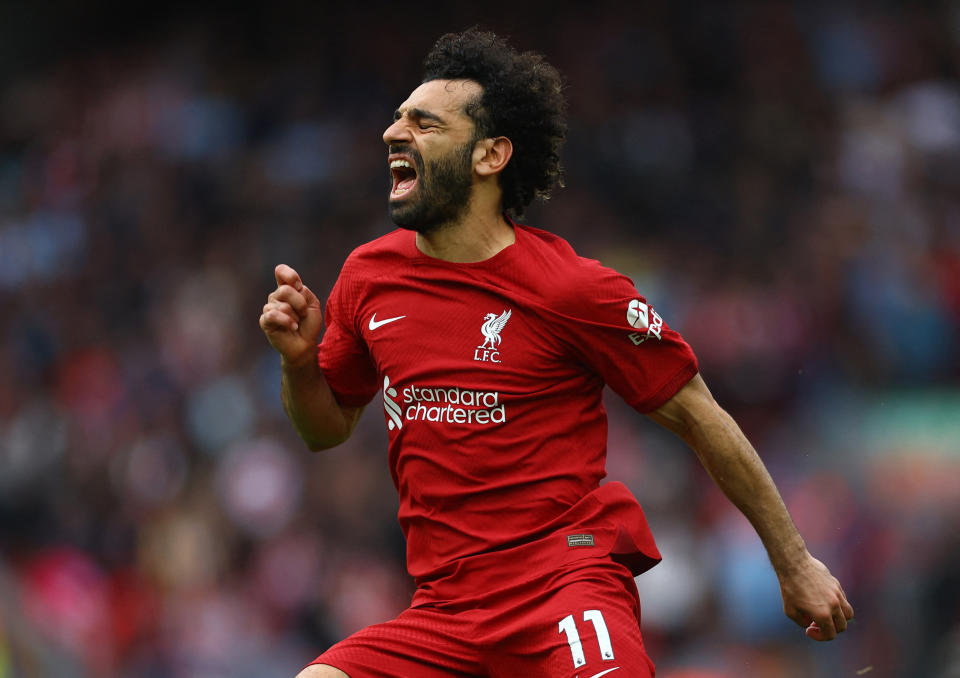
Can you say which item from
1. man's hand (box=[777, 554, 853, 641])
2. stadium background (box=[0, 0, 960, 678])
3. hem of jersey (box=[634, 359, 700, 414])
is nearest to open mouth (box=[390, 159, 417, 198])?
hem of jersey (box=[634, 359, 700, 414])

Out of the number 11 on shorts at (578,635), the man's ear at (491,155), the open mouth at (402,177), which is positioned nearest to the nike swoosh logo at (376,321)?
the open mouth at (402,177)

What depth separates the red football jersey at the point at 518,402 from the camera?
357cm

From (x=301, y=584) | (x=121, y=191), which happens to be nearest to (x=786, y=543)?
(x=301, y=584)

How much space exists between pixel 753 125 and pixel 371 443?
3971mm

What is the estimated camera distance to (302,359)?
3.93 metres

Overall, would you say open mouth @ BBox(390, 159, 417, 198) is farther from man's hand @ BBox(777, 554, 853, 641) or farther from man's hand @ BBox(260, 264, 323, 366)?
man's hand @ BBox(777, 554, 853, 641)

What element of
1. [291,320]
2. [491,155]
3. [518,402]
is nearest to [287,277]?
[291,320]

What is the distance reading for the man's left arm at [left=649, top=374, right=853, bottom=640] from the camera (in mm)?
3574

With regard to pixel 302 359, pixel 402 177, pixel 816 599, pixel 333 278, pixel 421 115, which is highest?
pixel 333 278

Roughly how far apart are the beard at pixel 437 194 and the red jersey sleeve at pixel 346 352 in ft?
1.01

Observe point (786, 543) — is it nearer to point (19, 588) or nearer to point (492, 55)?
point (492, 55)

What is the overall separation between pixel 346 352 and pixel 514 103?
90 centimetres

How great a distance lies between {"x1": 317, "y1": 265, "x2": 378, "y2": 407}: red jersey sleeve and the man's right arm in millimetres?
38

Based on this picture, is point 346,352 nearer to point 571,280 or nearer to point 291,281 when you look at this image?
point 291,281
